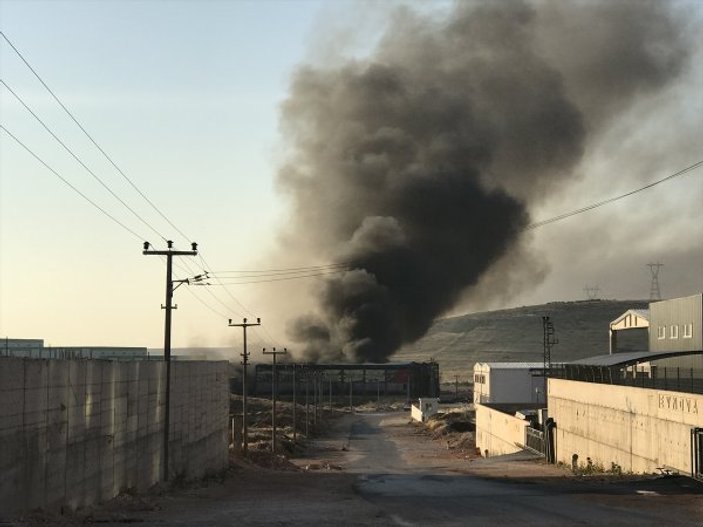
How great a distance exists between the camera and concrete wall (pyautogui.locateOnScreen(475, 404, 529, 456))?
6878 cm

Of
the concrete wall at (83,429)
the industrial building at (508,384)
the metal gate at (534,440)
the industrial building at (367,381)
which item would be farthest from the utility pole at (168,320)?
the industrial building at (367,381)

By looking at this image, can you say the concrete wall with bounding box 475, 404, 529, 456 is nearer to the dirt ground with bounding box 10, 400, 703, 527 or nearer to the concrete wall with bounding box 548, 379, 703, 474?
the dirt ground with bounding box 10, 400, 703, 527

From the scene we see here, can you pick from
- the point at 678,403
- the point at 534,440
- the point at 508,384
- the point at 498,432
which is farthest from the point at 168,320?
the point at 508,384

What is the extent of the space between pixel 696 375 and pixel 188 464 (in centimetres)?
2221

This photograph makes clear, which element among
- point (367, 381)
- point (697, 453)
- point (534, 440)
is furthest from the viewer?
point (367, 381)

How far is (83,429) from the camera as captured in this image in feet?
80.4

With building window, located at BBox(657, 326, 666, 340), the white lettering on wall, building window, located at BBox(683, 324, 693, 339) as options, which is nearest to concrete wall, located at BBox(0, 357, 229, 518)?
the white lettering on wall

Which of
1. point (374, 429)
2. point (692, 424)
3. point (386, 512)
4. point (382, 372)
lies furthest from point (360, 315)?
point (386, 512)

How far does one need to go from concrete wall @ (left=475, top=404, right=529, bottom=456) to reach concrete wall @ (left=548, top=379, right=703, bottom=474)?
9.23 m

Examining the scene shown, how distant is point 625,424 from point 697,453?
977 cm

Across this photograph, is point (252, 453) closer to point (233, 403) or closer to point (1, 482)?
point (1, 482)

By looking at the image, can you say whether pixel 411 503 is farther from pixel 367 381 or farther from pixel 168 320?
pixel 367 381

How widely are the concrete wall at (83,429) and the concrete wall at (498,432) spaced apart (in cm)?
3298

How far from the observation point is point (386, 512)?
2317 cm
